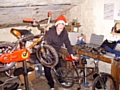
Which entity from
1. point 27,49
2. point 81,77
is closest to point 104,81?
point 81,77

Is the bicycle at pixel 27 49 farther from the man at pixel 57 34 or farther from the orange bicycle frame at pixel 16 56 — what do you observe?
the man at pixel 57 34

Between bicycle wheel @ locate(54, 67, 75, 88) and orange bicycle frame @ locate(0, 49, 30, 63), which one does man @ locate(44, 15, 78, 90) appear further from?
orange bicycle frame @ locate(0, 49, 30, 63)

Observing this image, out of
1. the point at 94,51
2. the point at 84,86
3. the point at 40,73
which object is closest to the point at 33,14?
the point at 40,73

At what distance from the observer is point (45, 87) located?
3.74 m

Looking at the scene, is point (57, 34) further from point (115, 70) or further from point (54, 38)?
point (115, 70)

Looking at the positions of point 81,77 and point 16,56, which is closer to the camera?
point 16,56

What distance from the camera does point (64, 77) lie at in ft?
11.3

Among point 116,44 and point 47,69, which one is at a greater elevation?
point 116,44

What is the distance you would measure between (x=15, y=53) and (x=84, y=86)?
165 centimetres

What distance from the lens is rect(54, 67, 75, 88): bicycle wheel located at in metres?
3.40

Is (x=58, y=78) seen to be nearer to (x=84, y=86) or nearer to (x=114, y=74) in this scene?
(x=84, y=86)

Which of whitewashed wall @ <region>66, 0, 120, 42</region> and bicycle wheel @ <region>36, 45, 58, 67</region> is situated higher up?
whitewashed wall @ <region>66, 0, 120, 42</region>

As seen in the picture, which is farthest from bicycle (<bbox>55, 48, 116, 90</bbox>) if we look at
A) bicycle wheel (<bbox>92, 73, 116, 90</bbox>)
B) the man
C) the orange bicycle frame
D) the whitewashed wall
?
the orange bicycle frame

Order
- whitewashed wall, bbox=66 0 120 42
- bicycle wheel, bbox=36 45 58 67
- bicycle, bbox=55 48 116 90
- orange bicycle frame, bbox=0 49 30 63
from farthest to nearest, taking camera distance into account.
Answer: whitewashed wall, bbox=66 0 120 42 < bicycle, bbox=55 48 116 90 < bicycle wheel, bbox=36 45 58 67 < orange bicycle frame, bbox=0 49 30 63
